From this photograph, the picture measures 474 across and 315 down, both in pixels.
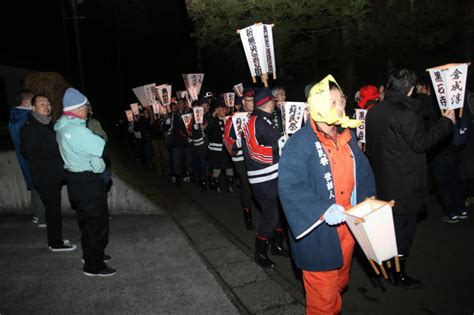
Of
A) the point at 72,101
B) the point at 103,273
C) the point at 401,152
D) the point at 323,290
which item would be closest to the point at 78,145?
the point at 72,101

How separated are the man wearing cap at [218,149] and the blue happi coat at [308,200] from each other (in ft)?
19.8

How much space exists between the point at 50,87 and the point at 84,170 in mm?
2385

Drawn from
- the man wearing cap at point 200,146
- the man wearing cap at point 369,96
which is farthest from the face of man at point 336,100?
the man wearing cap at point 200,146

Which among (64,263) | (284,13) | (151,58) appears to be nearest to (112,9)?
(151,58)

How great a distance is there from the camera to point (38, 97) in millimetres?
5105

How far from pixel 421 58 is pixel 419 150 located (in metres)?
5.02

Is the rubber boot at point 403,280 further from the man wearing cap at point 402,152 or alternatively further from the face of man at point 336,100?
the face of man at point 336,100

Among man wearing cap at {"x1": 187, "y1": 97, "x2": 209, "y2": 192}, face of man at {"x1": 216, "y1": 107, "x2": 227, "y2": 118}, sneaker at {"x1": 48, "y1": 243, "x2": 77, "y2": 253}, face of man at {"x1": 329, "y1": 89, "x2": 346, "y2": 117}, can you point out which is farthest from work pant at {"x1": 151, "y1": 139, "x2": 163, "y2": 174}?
face of man at {"x1": 329, "y1": 89, "x2": 346, "y2": 117}

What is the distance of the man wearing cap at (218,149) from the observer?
357 inches

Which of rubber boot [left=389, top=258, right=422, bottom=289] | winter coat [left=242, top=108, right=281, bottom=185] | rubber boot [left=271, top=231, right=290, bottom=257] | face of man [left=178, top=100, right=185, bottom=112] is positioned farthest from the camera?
face of man [left=178, top=100, right=185, bottom=112]

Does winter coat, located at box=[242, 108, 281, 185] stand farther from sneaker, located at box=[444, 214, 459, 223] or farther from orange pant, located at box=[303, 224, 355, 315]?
sneaker, located at box=[444, 214, 459, 223]

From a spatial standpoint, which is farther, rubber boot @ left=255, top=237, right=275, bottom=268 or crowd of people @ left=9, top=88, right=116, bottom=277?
rubber boot @ left=255, top=237, right=275, bottom=268

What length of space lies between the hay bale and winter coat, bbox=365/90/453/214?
15.2ft

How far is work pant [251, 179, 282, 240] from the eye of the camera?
478 centimetres
